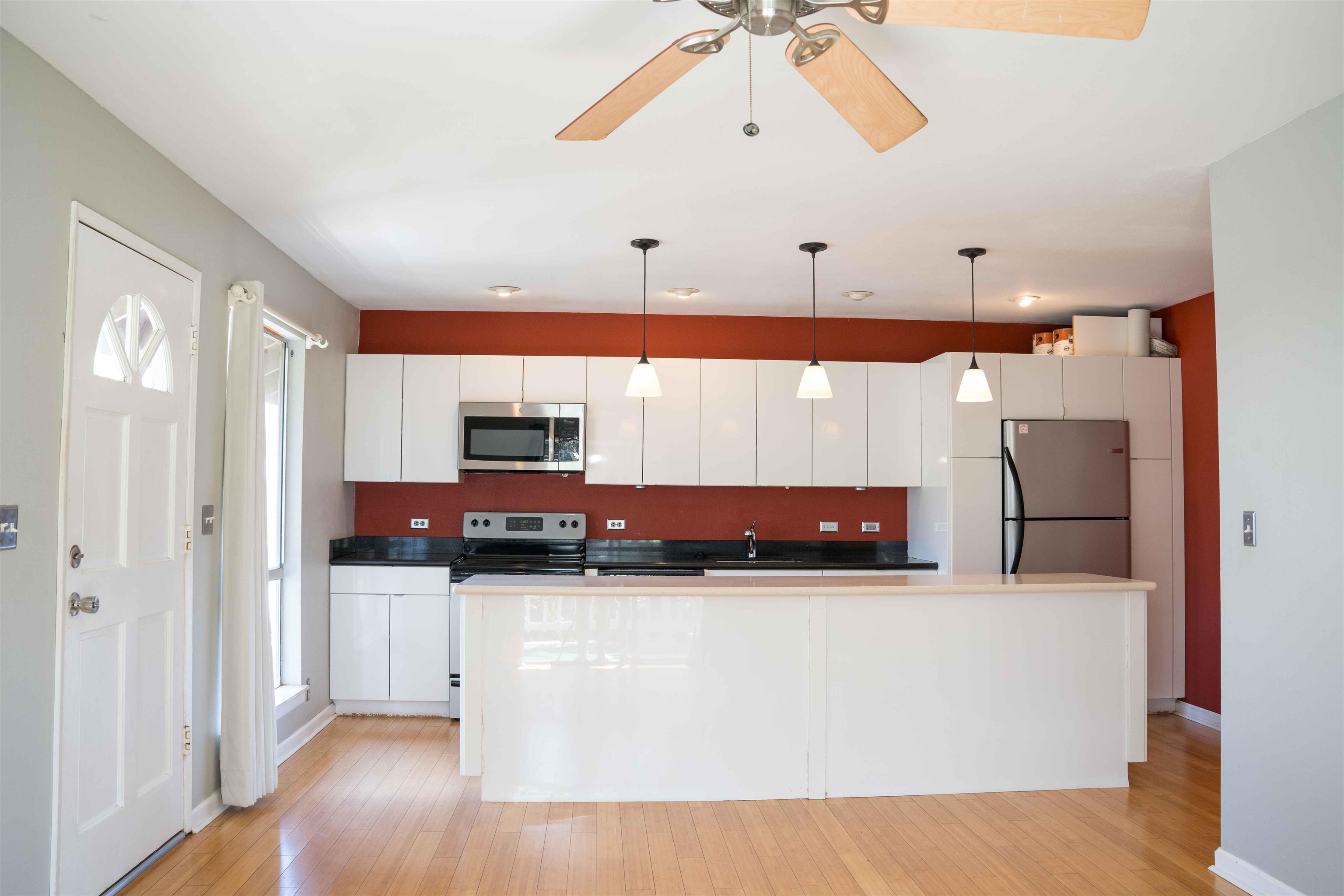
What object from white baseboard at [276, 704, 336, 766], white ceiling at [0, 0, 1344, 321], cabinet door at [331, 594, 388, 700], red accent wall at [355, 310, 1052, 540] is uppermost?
white ceiling at [0, 0, 1344, 321]

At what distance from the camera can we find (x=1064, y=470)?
4.94 metres

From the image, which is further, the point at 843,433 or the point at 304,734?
the point at 843,433

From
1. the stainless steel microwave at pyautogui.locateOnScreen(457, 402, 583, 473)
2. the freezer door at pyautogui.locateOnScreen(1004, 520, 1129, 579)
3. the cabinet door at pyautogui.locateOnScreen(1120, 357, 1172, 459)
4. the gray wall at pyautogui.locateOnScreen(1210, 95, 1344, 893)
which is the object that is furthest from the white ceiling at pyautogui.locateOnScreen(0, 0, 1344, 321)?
the freezer door at pyautogui.locateOnScreen(1004, 520, 1129, 579)

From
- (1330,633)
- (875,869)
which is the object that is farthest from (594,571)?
(1330,633)

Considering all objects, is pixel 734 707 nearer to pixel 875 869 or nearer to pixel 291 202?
pixel 875 869

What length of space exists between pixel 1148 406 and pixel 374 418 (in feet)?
15.1

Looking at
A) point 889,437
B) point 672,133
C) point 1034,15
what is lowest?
point 889,437

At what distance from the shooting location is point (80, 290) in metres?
2.52

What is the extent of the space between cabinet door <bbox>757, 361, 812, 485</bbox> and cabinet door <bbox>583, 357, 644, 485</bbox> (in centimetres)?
74

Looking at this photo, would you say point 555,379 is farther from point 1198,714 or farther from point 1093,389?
point 1198,714

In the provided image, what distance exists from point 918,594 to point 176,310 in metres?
3.04

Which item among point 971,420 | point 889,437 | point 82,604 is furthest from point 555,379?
point 82,604

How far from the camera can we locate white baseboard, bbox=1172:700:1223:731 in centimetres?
477

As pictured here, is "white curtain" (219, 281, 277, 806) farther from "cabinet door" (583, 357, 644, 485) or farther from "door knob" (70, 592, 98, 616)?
"cabinet door" (583, 357, 644, 485)
